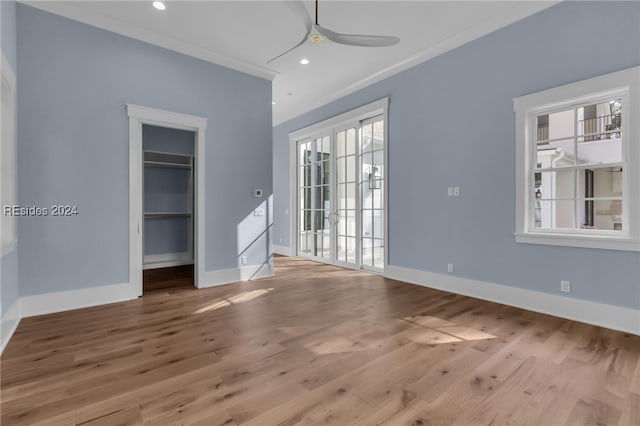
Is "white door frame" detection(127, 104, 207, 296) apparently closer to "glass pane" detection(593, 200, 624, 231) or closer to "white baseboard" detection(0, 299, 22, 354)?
"white baseboard" detection(0, 299, 22, 354)

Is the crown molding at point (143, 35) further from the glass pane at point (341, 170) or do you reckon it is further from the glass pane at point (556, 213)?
the glass pane at point (556, 213)

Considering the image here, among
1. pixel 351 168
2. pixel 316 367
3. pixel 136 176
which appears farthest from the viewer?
pixel 351 168

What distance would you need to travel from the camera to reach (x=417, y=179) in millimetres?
4719

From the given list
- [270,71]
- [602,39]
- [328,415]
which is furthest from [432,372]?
[270,71]

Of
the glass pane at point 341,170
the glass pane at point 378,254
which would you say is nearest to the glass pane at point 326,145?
the glass pane at point 341,170

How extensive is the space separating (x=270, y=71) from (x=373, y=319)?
4.12 m

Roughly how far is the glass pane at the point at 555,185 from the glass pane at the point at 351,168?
297 cm

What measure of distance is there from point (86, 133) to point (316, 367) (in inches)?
144

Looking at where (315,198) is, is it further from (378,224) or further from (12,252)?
(12,252)

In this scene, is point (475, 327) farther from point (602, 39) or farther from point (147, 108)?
point (147, 108)

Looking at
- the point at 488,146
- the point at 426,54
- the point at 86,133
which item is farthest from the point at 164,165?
the point at 488,146

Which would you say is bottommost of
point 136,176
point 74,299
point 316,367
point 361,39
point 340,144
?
point 316,367

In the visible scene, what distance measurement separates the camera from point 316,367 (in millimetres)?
2256

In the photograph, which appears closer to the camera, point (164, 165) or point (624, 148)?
point (624, 148)
